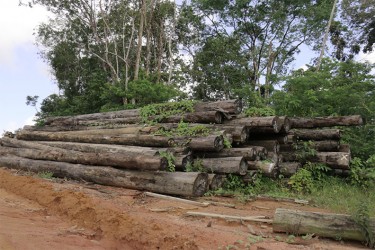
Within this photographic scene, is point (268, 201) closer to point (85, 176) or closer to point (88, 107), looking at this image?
point (85, 176)

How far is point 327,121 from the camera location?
960cm

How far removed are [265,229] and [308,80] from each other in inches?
365

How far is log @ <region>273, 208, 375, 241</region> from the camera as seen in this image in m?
4.32

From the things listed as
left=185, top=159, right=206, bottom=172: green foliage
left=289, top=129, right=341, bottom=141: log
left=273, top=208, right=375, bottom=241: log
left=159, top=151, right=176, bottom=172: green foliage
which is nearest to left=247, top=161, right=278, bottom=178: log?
left=185, top=159, right=206, bottom=172: green foliage

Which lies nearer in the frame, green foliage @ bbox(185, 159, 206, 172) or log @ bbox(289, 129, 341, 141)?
green foliage @ bbox(185, 159, 206, 172)

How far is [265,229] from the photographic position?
4.94 m

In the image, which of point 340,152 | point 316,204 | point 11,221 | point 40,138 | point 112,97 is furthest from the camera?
point 112,97

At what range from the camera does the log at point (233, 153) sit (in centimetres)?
811

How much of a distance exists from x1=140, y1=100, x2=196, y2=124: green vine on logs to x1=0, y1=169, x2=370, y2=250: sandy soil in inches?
142

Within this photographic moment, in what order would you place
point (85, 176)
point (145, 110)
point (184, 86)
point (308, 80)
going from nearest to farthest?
point (85, 176) < point (145, 110) < point (308, 80) < point (184, 86)

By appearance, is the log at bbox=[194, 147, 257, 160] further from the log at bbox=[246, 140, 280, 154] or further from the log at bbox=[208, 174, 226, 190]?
the log at bbox=[246, 140, 280, 154]

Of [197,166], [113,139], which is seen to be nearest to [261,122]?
[197,166]

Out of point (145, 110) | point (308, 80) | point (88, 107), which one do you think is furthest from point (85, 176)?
point (88, 107)

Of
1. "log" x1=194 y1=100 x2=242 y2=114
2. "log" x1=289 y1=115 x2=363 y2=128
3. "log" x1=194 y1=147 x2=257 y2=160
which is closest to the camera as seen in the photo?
"log" x1=194 y1=147 x2=257 y2=160
